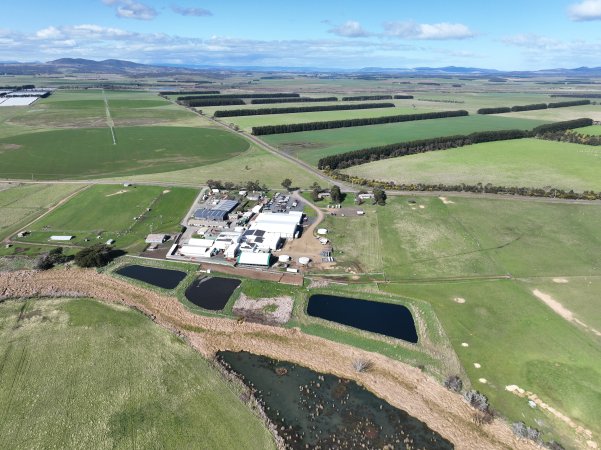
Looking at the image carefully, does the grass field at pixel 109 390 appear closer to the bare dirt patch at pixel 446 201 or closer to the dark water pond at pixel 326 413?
the dark water pond at pixel 326 413

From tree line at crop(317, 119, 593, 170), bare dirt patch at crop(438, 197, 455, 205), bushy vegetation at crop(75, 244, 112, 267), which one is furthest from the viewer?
tree line at crop(317, 119, 593, 170)

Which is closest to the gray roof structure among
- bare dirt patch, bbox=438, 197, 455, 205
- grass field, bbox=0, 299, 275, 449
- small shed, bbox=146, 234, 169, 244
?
small shed, bbox=146, 234, 169, 244

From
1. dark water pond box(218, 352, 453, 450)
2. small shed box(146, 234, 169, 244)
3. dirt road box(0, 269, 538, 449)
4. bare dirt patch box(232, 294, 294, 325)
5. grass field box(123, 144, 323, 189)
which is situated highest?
grass field box(123, 144, 323, 189)

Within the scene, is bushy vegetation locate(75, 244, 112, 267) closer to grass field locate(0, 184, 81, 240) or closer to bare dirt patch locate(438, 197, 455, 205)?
grass field locate(0, 184, 81, 240)

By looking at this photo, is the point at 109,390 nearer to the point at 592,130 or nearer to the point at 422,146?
the point at 422,146

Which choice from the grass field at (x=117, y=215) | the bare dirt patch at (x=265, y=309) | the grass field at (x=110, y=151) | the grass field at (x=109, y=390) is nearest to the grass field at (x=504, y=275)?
the bare dirt patch at (x=265, y=309)

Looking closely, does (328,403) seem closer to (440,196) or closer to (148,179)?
(440,196)
